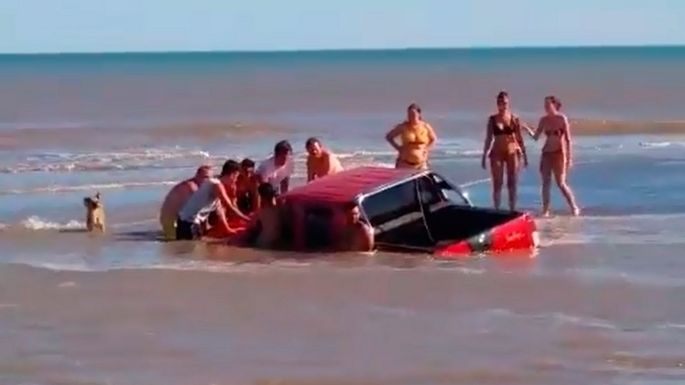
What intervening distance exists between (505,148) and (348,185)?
Result: 2668mm

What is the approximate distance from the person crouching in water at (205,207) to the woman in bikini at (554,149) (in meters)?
3.25

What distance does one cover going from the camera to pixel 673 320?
9516 mm

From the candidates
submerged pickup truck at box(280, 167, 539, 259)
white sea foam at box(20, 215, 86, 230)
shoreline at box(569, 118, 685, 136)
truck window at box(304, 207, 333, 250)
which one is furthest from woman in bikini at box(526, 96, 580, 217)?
shoreline at box(569, 118, 685, 136)

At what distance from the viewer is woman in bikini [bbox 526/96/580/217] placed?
590 inches

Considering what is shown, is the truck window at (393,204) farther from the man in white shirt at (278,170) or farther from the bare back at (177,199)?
the bare back at (177,199)

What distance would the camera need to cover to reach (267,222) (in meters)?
13.0

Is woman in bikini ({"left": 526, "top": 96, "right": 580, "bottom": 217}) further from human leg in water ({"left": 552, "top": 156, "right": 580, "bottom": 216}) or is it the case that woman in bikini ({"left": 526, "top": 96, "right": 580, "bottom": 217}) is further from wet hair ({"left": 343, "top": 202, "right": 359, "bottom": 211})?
wet hair ({"left": 343, "top": 202, "right": 359, "bottom": 211})

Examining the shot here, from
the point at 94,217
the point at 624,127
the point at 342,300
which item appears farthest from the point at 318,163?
the point at 624,127

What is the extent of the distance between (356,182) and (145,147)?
1693 centimetres

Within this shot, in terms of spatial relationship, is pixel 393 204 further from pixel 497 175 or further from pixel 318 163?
pixel 497 175

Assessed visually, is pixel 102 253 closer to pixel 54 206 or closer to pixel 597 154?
pixel 54 206

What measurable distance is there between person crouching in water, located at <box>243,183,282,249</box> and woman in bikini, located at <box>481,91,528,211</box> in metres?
2.68

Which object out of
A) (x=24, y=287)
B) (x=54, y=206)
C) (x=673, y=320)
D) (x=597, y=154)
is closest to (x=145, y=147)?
(x=597, y=154)

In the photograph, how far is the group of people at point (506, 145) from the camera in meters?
14.6
